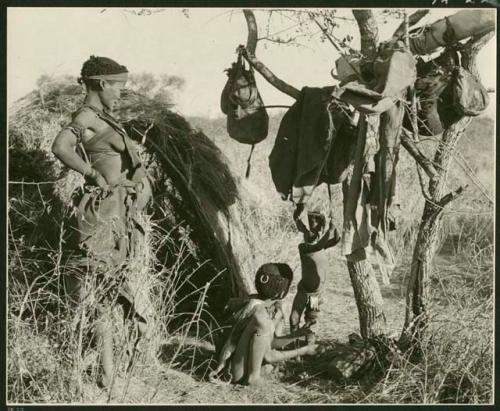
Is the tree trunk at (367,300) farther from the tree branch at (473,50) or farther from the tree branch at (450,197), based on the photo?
the tree branch at (473,50)

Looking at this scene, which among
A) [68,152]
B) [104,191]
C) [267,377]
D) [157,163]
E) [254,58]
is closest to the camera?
[68,152]

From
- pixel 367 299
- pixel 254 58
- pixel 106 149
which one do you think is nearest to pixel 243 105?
pixel 254 58

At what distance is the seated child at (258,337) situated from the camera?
4676 mm

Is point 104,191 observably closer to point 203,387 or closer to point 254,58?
point 203,387

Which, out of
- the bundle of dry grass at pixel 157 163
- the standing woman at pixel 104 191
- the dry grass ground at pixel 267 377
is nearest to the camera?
the dry grass ground at pixel 267 377

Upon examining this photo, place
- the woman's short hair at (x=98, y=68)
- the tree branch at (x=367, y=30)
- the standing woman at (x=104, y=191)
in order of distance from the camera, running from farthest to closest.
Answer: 1. the tree branch at (x=367, y=30)
2. the woman's short hair at (x=98, y=68)
3. the standing woman at (x=104, y=191)

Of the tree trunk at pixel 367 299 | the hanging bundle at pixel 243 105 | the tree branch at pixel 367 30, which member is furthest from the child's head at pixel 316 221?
the tree branch at pixel 367 30

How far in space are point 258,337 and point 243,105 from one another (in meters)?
1.69

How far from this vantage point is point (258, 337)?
463cm

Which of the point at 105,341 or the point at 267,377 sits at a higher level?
the point at 105,341

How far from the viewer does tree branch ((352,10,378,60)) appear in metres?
4.80

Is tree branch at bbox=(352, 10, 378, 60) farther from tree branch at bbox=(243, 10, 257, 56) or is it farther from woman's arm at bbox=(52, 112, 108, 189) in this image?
woman's arm at bbox=(52, 112, 108, 189)

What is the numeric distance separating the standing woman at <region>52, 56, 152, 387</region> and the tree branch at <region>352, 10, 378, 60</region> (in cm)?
151

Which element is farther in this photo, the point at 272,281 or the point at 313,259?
the point at 313,259
